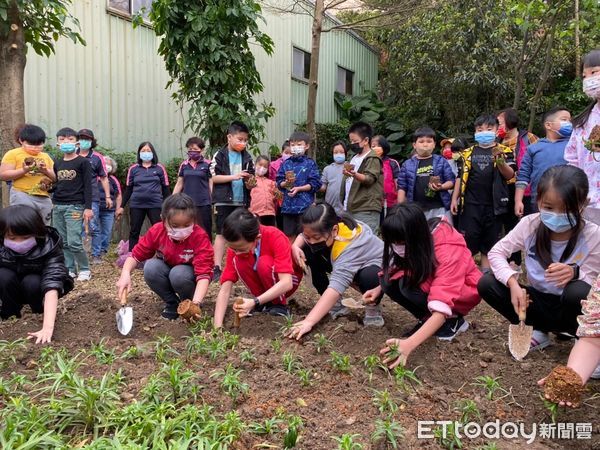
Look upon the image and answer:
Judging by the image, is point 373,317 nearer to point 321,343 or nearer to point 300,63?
point 321,343

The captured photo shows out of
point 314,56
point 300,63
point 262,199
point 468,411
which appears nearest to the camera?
point 468,411

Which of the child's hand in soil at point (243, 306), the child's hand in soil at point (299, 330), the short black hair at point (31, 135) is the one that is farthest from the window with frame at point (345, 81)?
the child's hand in soil at point (299, 330)

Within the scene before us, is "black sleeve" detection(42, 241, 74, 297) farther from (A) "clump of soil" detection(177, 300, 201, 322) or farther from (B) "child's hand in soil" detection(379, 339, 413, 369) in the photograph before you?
(B) "child's hand in soil" detection(379, 339, 413, 369)

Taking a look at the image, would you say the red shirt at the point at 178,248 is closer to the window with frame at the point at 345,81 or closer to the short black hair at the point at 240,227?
the short black hair at the point at 240,227

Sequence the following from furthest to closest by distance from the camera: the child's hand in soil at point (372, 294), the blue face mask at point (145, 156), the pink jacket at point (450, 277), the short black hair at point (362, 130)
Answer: the blue face mask at point (145, 156), the short black hair at point (362, 130), the child's hand in soil at point (372, 294), the pink jacket at point (450, 277)

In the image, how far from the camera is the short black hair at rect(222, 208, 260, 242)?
11.8 ft

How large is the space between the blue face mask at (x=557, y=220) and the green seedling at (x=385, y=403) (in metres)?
1.28

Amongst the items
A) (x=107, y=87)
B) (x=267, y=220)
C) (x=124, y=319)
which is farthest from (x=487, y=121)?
(x=107, y=87)

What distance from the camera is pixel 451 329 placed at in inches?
142

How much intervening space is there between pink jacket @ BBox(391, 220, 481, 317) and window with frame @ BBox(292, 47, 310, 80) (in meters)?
11.2

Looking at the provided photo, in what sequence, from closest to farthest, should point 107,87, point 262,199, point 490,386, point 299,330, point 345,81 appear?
point 490,386 → point 299,330 → point 262,199 → point 107,87 → point 345,81

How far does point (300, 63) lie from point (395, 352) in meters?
12.4

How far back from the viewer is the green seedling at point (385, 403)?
2.53m

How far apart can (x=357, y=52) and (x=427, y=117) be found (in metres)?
3.87
